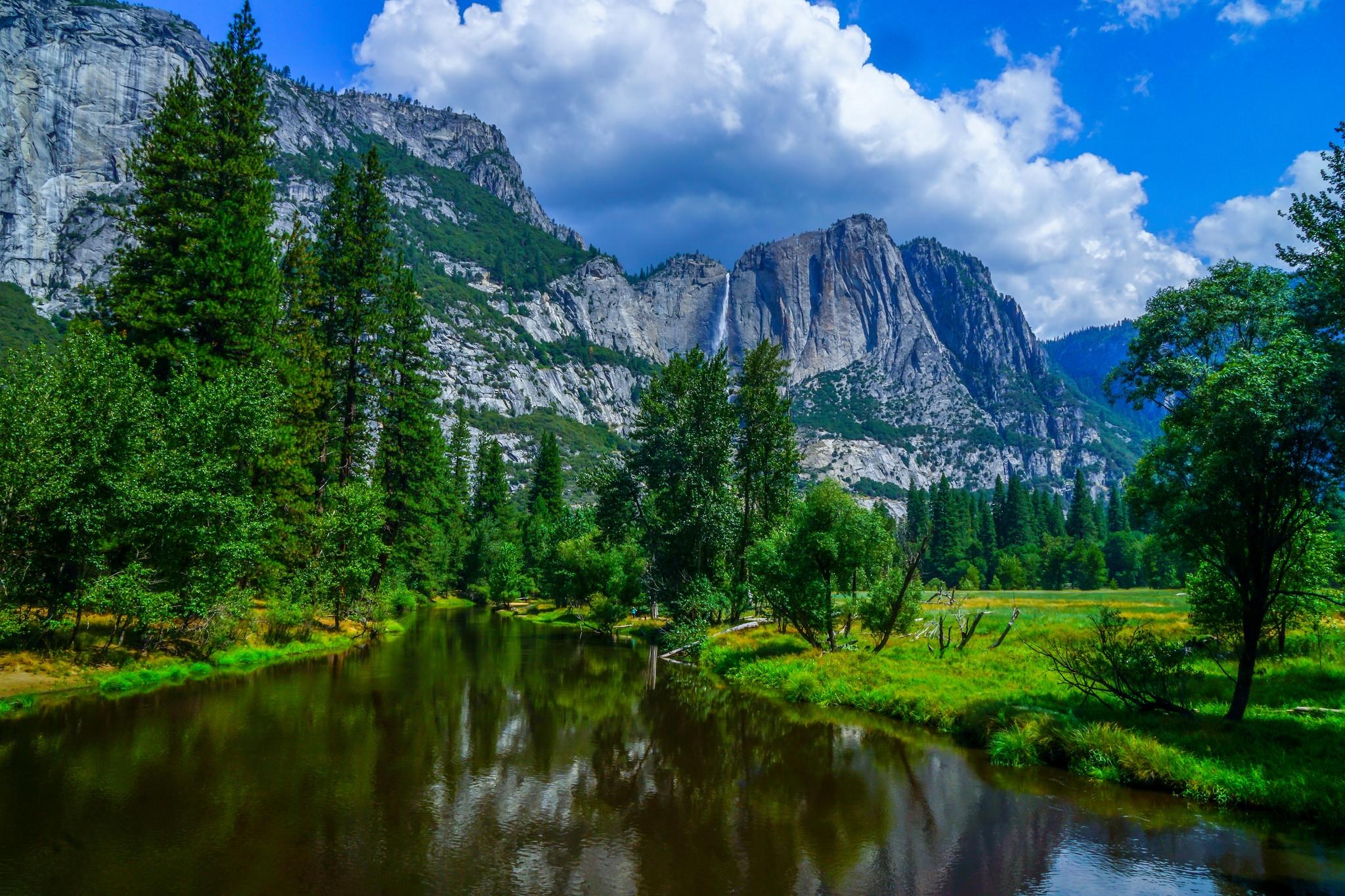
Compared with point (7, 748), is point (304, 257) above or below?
above

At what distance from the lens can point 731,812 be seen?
13305 millimetres

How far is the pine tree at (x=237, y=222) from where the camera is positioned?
30.3m

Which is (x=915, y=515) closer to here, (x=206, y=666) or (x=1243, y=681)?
(x=1243, y=681)

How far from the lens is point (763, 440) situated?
45375 mm

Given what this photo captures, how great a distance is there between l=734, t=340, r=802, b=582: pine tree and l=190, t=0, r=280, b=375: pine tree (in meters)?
28.0

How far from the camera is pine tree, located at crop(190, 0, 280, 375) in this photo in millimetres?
30328

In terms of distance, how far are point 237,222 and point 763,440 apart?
105 feet

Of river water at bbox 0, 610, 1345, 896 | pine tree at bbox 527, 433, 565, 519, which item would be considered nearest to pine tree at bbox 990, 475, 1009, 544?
pine tree at bbox 527, 433, 565, 519

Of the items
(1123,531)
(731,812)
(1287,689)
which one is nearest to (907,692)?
(1287,689)

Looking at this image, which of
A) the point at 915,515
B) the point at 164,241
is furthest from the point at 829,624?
the point at 915,515

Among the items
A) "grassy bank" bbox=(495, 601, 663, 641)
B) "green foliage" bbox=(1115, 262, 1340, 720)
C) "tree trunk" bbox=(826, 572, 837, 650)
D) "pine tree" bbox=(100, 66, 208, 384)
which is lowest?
"grassy bank" bbox=(495, 601, 663, 641)

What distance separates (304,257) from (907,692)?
127 ft

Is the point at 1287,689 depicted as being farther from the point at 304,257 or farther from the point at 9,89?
the point at 9,89

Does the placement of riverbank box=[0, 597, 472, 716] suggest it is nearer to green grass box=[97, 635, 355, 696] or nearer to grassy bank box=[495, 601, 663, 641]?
green grass box=[97, 635, 355, 696]
